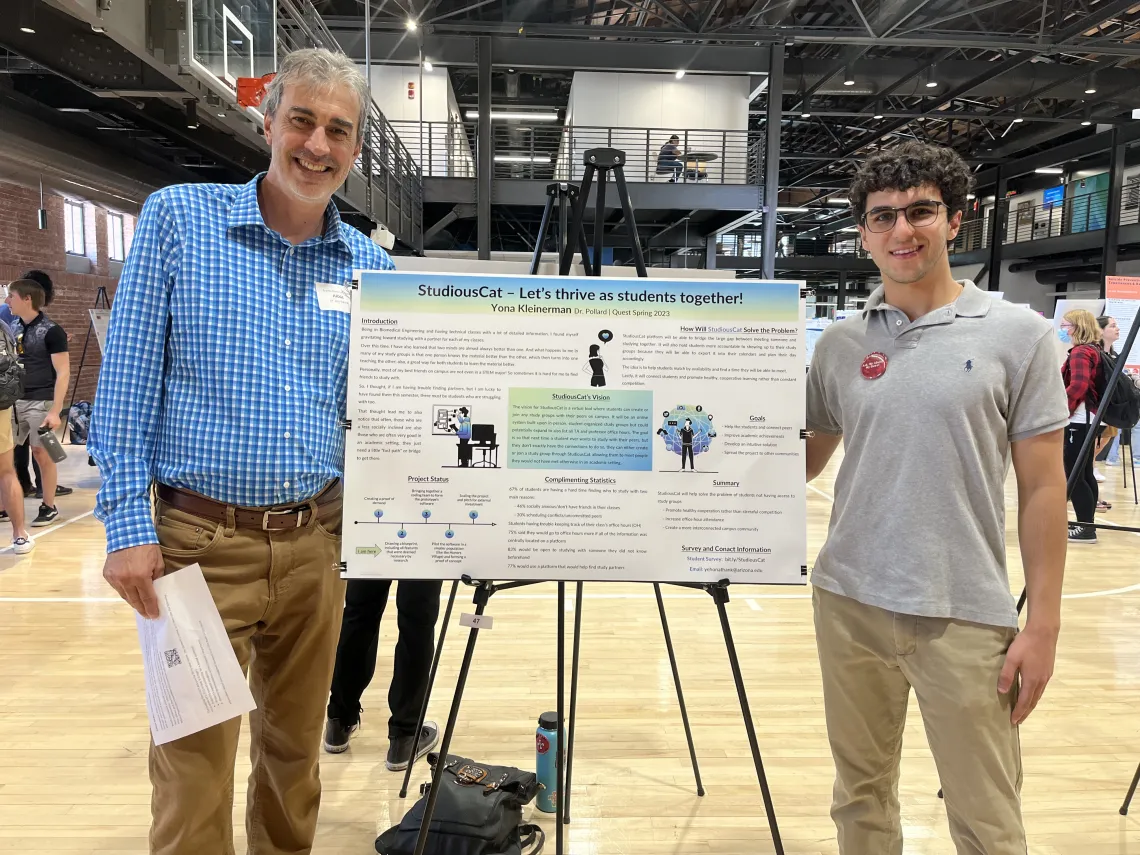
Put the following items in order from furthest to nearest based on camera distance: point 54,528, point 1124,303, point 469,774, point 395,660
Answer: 1. point 1124,303
2. point 54,528
3. point 395,660
4. point 469,774

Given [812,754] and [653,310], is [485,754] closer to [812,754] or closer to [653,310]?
[812,754]

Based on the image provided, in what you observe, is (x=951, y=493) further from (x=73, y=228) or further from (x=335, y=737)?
(x=73, y=228)

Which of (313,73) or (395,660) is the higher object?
(313,73)

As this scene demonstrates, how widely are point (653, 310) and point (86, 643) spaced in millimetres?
3397

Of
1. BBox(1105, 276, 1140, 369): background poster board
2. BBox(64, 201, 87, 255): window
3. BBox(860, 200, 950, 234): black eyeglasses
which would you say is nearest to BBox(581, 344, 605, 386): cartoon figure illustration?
BBox(860, 200, 950, 234): black eyeglasses

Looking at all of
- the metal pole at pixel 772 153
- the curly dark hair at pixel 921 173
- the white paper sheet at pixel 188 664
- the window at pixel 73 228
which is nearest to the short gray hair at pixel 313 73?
the white paper sheet at pixel 188 664

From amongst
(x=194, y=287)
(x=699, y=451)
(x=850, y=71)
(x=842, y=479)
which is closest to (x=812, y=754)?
(x=842, y=479)

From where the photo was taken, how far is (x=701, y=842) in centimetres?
203

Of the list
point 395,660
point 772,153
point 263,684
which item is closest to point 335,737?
point 395,660

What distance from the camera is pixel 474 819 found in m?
1.92

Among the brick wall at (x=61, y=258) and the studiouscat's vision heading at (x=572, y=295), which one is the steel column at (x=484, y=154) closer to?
the brick wall at (x=61, y=258)

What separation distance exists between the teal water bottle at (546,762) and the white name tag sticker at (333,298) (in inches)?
56.0

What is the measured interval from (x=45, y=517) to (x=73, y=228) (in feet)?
21.2

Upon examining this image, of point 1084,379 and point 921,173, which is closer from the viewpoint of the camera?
point 921,173
